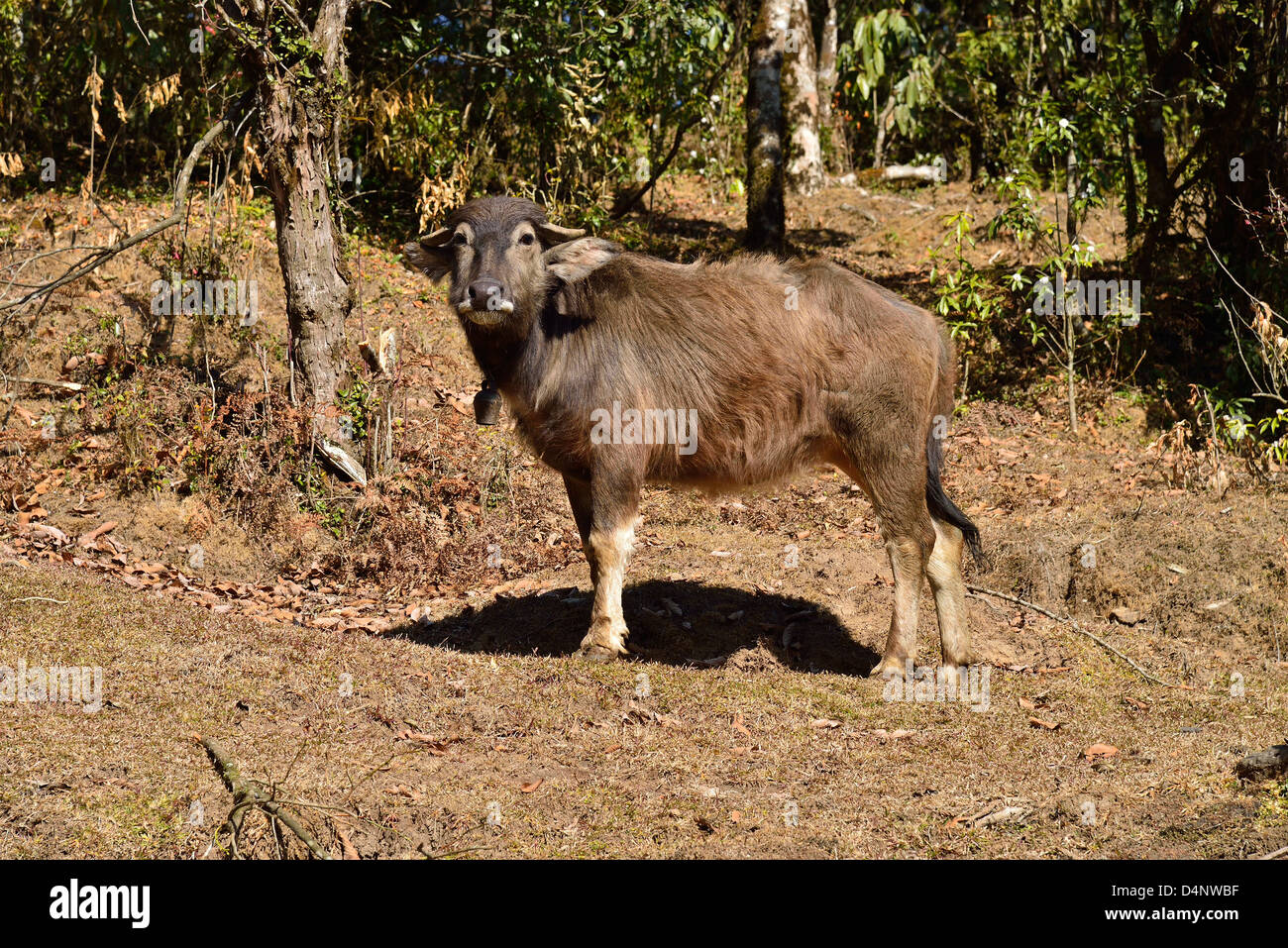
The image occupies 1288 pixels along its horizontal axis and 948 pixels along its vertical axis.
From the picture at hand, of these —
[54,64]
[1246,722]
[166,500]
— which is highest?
[54,64]

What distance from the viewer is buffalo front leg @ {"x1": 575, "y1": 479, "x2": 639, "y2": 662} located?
7.60 metres

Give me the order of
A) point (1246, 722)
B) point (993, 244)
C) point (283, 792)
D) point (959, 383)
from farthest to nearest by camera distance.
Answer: point (993, 244) → point (959, 383) → point (1246, 722) → point (283, 792)

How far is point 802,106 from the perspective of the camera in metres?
18.4

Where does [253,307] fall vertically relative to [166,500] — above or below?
above

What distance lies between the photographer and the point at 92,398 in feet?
36.5

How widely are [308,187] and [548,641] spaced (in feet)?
14.5

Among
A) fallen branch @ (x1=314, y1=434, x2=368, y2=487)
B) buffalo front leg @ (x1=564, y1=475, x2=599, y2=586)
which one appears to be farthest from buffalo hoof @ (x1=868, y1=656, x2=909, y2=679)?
fallen branch @ (x1=314, y1=434, x2=368, y2=487)

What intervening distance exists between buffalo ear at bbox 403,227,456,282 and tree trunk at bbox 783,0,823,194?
11.8 metres

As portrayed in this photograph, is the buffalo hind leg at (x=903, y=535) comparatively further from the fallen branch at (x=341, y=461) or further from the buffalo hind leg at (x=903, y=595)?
the fallen branch at (x=341, y=461)

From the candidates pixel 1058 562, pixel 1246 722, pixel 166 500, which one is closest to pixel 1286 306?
pixel 1058 562

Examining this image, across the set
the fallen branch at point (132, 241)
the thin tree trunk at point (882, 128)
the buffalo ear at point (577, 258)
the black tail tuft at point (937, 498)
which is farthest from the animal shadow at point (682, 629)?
the thin tree trunk at point (882, 128)

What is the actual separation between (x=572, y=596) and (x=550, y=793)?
3.31 meters

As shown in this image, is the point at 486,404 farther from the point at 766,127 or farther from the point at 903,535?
the point at 766,127

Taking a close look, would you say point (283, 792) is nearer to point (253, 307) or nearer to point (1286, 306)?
point (253, 307)
